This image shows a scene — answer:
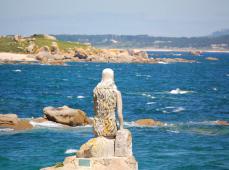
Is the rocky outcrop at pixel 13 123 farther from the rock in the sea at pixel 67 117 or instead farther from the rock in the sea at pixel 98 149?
the rock in the sea at pixel 98 149

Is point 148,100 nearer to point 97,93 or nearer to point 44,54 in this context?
point 97,93

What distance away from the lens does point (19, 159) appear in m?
28.8

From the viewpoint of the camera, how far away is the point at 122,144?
15.5 metres

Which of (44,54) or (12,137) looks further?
(44,54)

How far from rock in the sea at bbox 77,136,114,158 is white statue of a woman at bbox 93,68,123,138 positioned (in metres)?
0.37

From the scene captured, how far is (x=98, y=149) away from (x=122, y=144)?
26.2 inches

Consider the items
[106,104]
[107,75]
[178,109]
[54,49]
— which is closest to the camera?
[107,75]

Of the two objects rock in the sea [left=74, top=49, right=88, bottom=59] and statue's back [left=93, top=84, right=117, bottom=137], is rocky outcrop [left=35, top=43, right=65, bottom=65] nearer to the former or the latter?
rock in the sea [left=74, top=49, right=88, bottom=59]

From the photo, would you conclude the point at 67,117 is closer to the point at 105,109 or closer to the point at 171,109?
the point at 171,109

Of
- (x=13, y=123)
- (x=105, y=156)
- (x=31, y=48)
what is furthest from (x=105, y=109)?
(x=31, y=48)

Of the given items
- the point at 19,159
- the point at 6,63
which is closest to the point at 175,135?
the point at 19,159

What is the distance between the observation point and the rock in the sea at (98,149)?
1555 cm

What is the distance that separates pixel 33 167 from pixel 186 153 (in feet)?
30.6

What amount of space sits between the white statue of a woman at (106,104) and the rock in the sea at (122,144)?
1.02 ft
